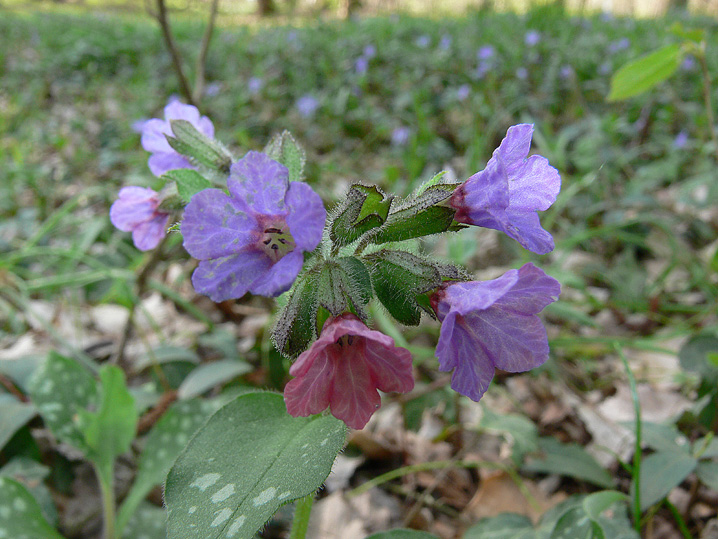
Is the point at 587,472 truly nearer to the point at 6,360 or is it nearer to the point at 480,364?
the point at 480,364

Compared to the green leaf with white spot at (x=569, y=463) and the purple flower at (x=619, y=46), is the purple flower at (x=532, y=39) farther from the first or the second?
the green leaf with white spot at (x=569, y=463)

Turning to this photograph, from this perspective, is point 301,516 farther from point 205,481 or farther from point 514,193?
point 514,193

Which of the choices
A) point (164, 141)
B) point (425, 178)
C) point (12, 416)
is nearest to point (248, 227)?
point (164, 141)

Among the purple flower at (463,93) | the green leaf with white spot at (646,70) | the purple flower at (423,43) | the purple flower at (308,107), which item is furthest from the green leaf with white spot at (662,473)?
the purple flower at (423,43)

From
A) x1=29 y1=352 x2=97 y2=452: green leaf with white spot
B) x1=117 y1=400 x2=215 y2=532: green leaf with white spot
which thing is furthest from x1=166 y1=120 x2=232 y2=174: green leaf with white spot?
x1=29 y1=352 x2=97 y2=452: green leaf with white spot

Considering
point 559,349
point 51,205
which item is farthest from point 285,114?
point 559,349

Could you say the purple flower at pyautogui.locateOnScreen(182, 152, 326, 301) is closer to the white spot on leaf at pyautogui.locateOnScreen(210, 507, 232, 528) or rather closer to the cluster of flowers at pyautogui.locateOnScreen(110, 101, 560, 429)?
the cluster of flowers at pyautogui.locateOnScreen(110, 101, 560, 429)
